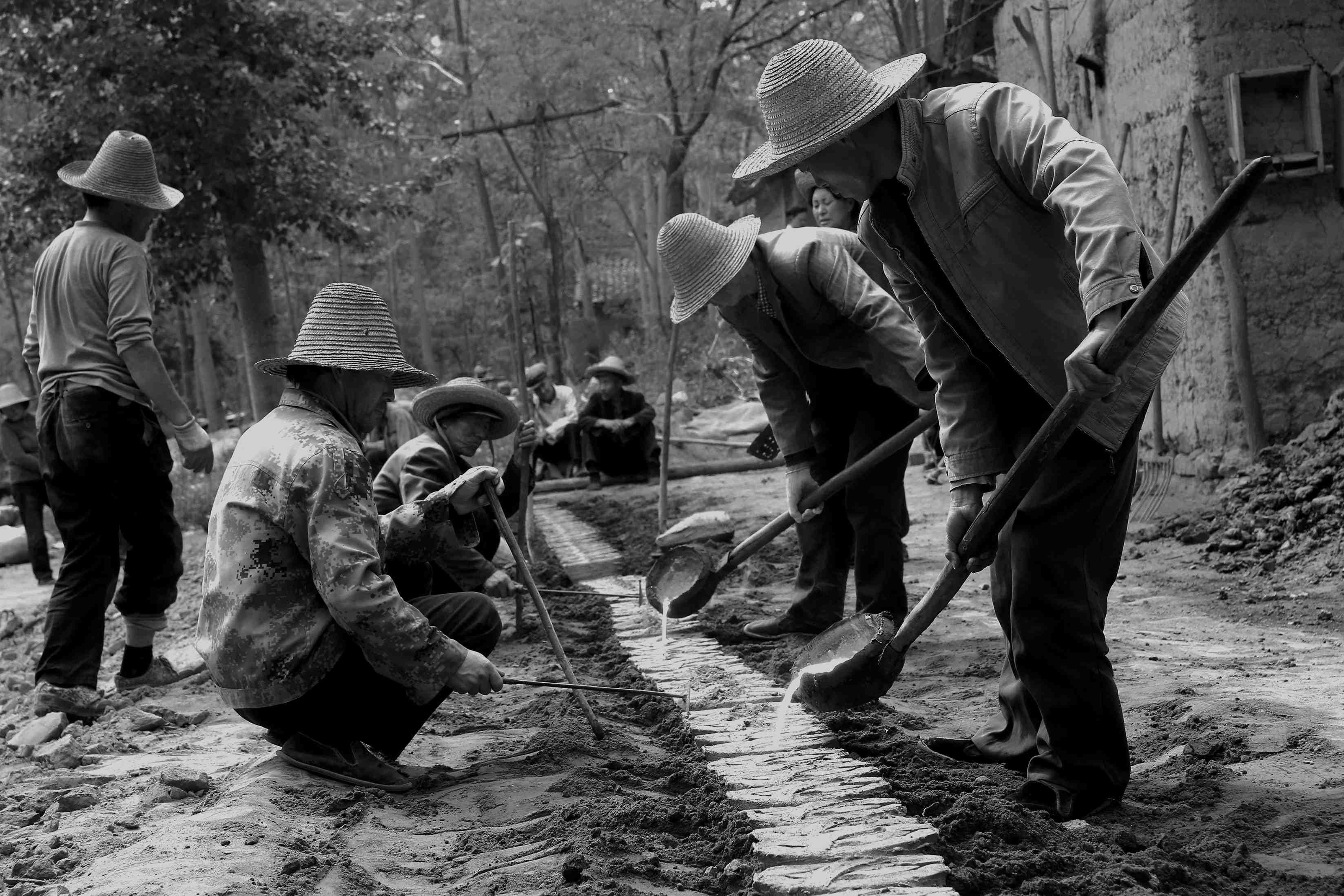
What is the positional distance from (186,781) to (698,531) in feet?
13.3

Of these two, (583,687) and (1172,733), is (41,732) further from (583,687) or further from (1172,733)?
(1172,733)

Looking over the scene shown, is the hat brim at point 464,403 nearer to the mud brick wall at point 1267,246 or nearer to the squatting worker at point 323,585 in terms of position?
the squatting worker at point 323,585

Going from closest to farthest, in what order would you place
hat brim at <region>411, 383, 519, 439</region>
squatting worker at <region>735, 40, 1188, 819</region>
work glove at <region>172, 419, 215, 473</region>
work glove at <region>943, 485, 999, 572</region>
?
squatting worker at <region>735, 40, 1188, 819</region> → work glove at <region>943, 485, 999, 572</region> → work glove at <region>172, 419, 215, 473</region> → hat brim at <region>411, 383, 519, 439</region>

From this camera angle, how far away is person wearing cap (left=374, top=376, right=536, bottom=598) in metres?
5.30

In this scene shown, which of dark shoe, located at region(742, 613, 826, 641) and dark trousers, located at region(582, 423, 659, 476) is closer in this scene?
dark shoe, located at region(742, 613, 826, 641)

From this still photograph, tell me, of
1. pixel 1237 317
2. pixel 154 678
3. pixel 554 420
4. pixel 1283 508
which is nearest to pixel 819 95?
pixel 154 678

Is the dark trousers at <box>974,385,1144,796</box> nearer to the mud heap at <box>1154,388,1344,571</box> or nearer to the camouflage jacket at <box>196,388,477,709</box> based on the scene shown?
the camouflage jacket at <box>196,388,477,709</box>

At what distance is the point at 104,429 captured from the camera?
5012 millimetres

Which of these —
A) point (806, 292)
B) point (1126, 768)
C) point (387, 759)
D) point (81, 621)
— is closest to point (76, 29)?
point (81, 621)

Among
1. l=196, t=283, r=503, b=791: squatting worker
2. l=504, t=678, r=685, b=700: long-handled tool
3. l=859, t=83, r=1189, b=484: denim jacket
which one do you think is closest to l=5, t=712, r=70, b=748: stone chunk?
l=196, t=283, r=503, b=791: squatting worker

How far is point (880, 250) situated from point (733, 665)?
226cm

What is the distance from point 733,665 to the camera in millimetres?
5109

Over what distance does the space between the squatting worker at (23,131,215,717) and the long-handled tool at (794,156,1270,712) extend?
262 centimetres

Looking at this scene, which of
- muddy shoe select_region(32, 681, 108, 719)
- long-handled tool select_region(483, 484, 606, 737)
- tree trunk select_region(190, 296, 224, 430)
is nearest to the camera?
long-handled tool select_region(483, 484, 606, 737)
